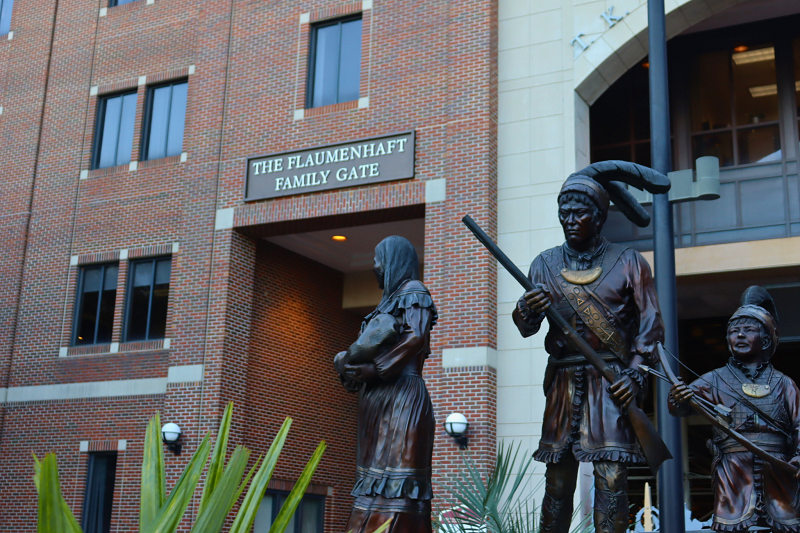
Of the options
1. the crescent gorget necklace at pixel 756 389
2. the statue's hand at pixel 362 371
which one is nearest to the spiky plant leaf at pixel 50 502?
the statue's hand at pixel 362 371

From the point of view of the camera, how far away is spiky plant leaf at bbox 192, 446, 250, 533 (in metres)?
2.79

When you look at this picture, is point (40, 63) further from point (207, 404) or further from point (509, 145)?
point (509, 145)

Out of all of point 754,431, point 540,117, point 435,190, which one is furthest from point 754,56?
point 754,431

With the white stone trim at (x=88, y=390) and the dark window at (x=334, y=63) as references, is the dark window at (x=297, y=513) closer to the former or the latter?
the white stone trim at (x=88, y=390)

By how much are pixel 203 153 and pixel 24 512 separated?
8.74 metres

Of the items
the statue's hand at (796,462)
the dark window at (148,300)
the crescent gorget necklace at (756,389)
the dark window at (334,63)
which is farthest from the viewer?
the dark window at (148,300)

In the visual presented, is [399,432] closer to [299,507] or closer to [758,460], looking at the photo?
[758,460]

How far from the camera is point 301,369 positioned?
20109 millimetres

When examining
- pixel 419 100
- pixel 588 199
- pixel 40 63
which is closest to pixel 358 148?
pixel 419 100

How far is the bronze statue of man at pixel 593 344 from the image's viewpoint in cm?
501

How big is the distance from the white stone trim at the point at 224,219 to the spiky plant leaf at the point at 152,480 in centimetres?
1498

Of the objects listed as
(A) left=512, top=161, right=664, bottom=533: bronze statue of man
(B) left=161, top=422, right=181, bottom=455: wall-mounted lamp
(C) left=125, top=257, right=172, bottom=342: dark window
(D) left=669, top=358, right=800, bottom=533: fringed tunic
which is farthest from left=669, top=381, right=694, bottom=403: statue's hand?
(C) left=125, top=257, right=172, bottom=342: dark window

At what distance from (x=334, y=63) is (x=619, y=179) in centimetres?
1343

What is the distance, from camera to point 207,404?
1733 centimetres
